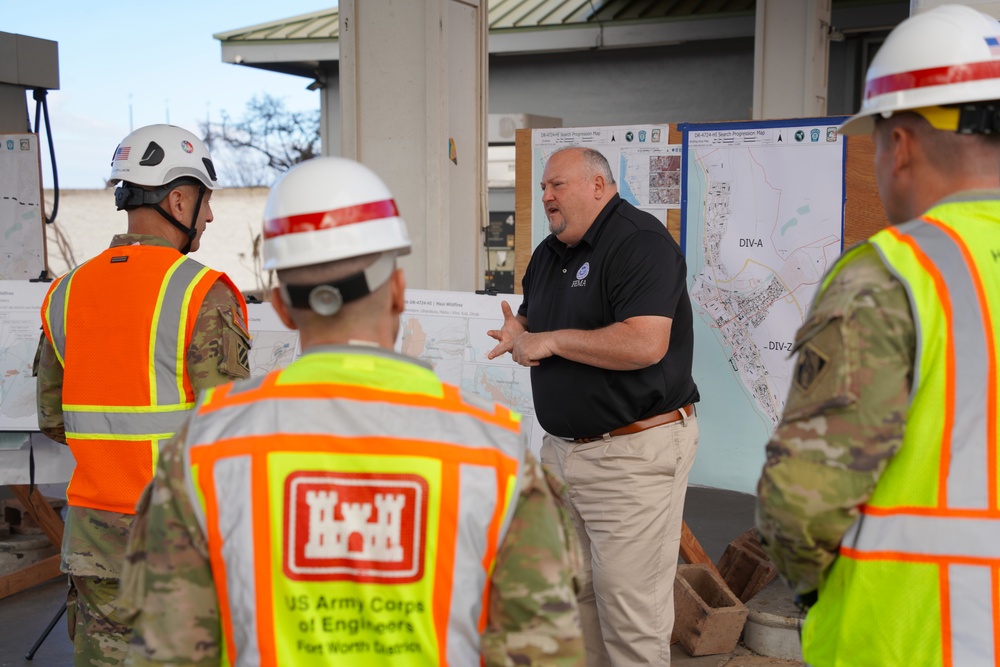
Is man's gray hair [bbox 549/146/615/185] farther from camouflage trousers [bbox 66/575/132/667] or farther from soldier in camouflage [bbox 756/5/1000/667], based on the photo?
camouflage trousers [bbox 66/575/132/667]

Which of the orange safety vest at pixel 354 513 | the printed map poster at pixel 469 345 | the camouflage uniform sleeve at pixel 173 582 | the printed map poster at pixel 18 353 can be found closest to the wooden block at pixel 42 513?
the printed map poster at pixel 18 353

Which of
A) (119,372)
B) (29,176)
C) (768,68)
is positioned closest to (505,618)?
(119,372)

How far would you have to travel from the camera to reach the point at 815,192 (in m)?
4.15

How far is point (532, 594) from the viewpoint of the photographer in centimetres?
137

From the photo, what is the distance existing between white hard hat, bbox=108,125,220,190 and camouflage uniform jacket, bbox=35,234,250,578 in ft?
0.65

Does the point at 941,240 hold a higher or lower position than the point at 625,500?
higher

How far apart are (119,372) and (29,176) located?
370 cm

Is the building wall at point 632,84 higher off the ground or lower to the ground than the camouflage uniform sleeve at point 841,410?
higher

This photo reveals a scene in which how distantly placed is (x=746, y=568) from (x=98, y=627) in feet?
10.1

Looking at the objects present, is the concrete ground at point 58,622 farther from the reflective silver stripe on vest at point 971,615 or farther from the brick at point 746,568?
the reflective silver stripe on vest at point 971,615

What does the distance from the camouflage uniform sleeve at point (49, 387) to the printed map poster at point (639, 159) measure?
245cm

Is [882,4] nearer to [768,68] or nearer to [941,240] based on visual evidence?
[768,68]

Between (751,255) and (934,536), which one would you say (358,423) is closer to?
(934,536)

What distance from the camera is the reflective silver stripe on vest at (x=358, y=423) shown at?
4.51ft
